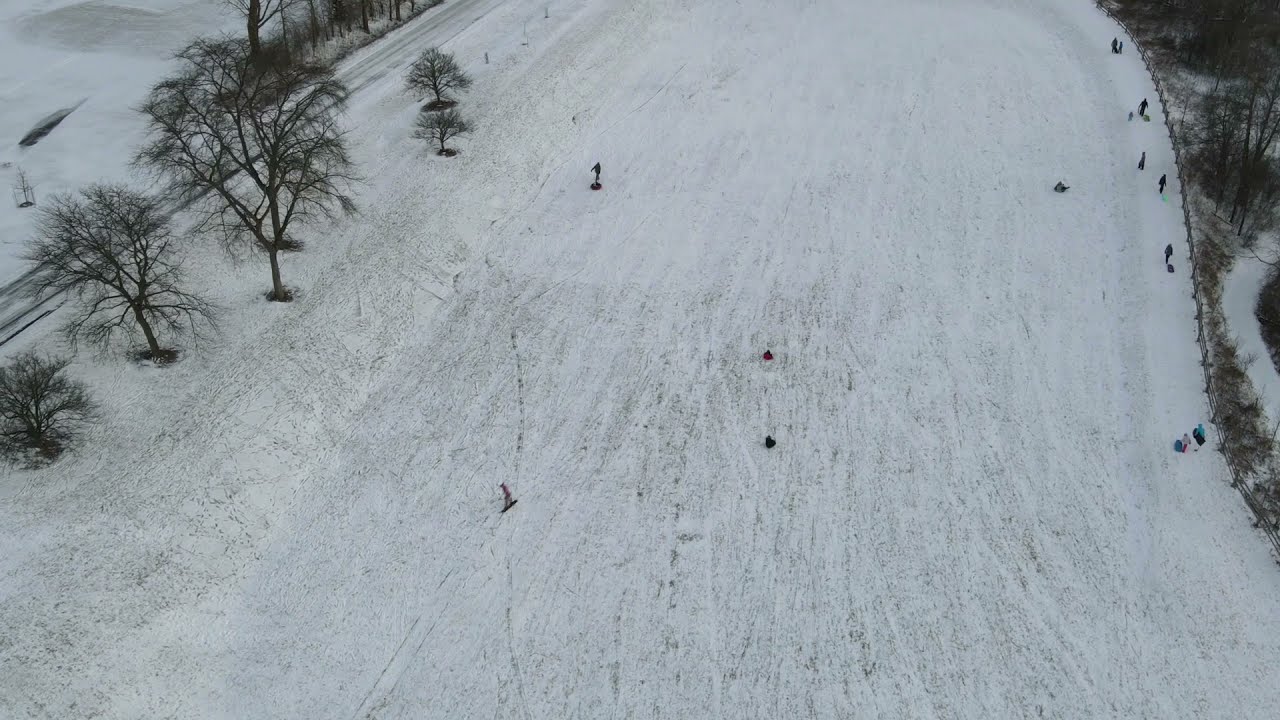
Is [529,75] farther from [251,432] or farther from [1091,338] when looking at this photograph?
[1091,338]

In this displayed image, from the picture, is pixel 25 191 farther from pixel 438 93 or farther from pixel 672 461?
pixel 672 461

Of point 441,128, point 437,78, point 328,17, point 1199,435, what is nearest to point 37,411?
point 441,128

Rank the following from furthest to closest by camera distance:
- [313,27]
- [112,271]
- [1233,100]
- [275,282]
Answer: [313,27] < [1233,100] < [275,282] < [112,271]

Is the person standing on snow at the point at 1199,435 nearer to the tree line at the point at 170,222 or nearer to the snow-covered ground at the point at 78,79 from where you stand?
the tree line at the point at 170,222

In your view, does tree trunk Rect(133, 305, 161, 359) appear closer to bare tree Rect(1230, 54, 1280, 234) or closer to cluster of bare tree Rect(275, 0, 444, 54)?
cluster of bare tree Rect(275, 0, 444, 54)

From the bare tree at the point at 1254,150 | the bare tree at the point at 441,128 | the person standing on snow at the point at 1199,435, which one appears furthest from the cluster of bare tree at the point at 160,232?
the bare tree at the point at 1254,150

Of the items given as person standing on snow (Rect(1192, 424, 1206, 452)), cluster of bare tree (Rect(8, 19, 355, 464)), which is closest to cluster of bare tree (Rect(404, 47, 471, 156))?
cluster of bare tree (Rect(8, 19, 355, 464))
